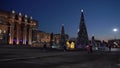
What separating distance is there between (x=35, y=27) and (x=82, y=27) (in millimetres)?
57713

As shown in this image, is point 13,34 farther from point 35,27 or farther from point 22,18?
point 35,27

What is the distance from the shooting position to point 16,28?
357ft

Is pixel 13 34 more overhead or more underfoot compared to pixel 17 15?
more underfoot

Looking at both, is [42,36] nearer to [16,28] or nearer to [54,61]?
[16,28]

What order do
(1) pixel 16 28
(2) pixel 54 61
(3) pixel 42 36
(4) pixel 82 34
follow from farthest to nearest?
1. (3) pixel 42 36
2. (1) pixel 16 28
3. (4) pixel 82 34
4. (2) pixel 54 61

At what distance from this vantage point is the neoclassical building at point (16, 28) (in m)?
97.4

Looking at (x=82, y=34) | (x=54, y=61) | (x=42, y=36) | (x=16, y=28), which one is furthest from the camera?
(x=42, y=36)

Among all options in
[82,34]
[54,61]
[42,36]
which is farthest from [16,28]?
[54,61]

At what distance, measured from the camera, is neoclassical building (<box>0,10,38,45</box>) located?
97.4 metres

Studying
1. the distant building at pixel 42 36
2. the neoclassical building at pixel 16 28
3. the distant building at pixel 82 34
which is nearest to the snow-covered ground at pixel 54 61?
the distant building at pixel 82 34

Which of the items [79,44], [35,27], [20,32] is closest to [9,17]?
[20,32]

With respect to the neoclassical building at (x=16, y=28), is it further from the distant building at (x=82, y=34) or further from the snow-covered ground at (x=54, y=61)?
the snow-covered ground at (x=54, y=61)

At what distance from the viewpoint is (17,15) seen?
361ft

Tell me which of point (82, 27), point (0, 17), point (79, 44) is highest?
point (0, 17)
